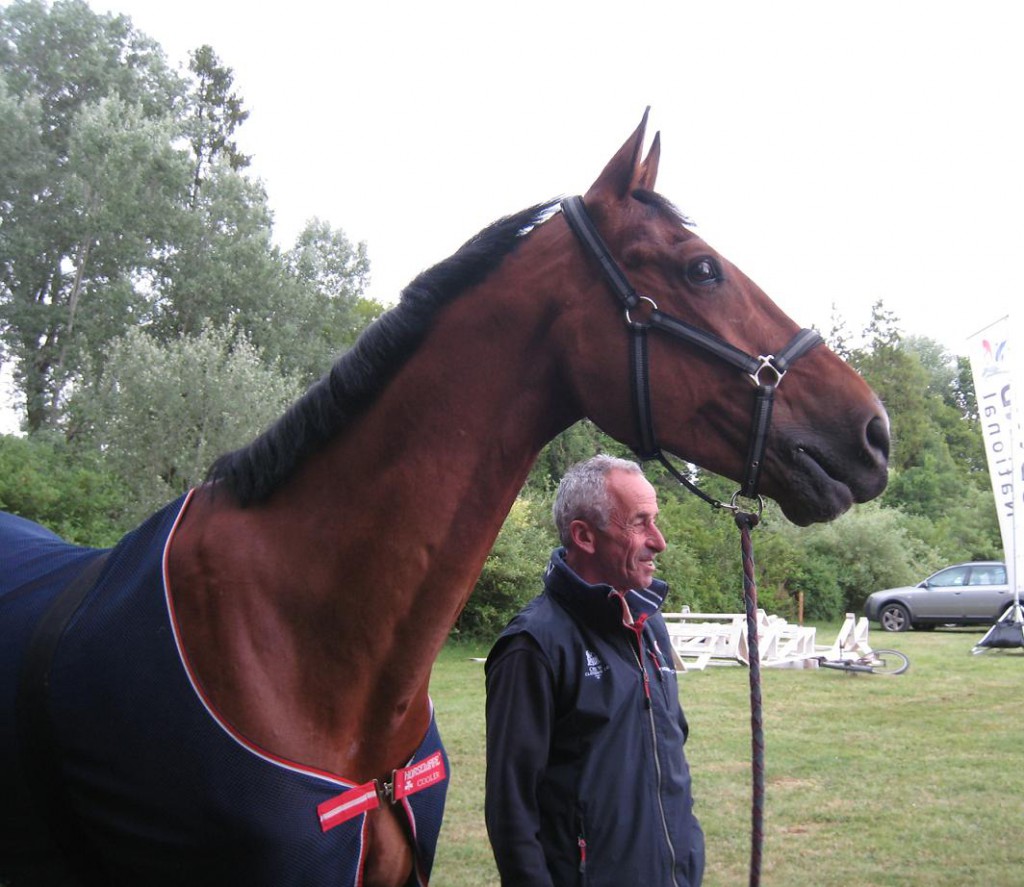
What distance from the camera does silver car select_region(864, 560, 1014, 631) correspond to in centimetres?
2069

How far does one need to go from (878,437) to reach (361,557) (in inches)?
48.3

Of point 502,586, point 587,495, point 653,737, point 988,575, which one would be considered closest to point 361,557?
point 587,495

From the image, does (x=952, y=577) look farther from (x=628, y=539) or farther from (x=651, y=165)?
(x=651, y=165)

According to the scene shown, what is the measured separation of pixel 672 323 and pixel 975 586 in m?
21.9

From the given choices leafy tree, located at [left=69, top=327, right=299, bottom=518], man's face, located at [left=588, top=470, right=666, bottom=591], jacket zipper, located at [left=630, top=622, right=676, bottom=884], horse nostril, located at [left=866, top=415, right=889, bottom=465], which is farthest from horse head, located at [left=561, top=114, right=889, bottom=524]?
leafy tree, located at [left=69, top=327, right=299, bottom=518]

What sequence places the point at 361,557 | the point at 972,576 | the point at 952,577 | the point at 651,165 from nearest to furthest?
the point at 361,557
the point at 651,165
the point at 972,576
the point at 952,577

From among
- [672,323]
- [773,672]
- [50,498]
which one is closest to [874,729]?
[773,672]

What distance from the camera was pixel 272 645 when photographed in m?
1.96

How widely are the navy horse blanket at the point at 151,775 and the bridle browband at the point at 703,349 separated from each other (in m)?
1.04

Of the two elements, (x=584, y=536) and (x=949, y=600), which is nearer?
(x=584, y=536)

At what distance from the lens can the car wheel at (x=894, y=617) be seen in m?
21.6

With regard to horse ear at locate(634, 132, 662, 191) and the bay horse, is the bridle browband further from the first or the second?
horse ear at locate(634, 132, 662, 191)

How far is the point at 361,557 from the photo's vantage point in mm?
2039

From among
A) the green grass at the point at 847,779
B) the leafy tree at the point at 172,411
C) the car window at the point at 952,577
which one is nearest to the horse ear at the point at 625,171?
the green grass at the point at 847,779
